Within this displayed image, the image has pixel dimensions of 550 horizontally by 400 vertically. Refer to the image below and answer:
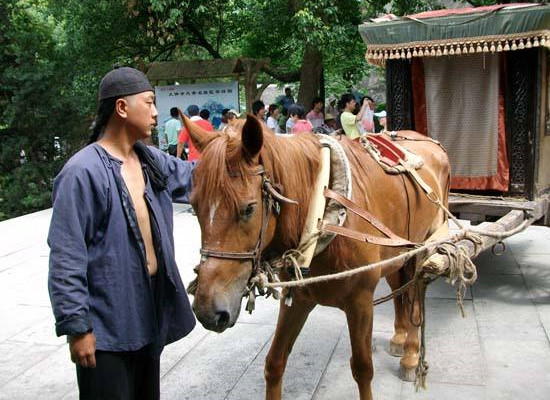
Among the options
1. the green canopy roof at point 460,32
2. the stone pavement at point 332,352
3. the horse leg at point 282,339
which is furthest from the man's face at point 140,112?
the green canopy roof at point 460,32

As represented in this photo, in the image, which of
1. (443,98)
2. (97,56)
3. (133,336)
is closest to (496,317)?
(443,98)

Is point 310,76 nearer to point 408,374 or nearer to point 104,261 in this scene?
point 408,374

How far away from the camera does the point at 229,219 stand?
2006 millimetres

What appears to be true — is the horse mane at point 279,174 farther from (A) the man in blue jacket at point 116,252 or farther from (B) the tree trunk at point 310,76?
(B) the tree trunk at point 310,76

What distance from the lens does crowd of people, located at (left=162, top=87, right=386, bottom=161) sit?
26.8ft

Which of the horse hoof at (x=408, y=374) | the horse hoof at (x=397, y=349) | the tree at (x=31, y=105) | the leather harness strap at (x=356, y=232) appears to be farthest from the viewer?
the tree at (x=31, y=105)

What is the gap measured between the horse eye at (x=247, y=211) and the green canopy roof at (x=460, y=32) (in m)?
3.07

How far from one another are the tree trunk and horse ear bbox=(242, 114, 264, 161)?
988 cm

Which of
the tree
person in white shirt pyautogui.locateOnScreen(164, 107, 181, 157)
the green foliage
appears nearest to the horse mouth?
person in white shirt pyautogui.locateOnScreen(164, 107, 181, 157)

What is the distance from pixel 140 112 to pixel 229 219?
529mm

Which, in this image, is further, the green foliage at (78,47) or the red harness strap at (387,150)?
the green foliage at (78,47)

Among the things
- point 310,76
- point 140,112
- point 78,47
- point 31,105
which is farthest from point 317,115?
point 140,112

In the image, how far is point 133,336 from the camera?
6.72 feet

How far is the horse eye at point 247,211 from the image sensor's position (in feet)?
6.61
